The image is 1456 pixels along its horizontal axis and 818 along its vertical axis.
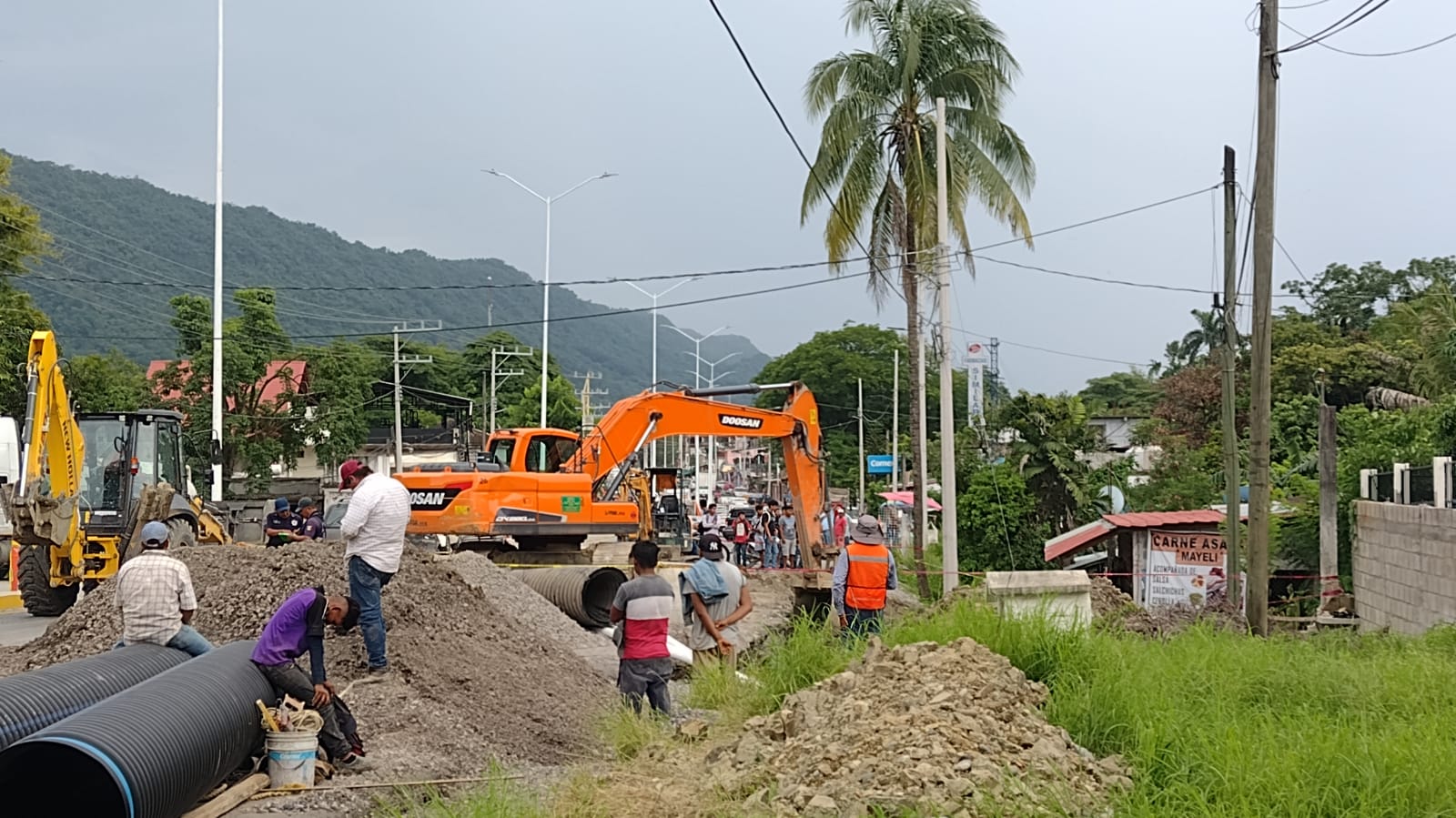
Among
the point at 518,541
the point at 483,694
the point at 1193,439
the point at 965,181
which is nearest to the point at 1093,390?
the point at 1193,439

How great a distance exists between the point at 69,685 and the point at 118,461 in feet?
36.0

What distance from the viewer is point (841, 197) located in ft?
90.3

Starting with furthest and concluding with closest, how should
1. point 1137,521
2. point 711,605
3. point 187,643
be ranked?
point 1137,521 < point 711,605 < point 187,643

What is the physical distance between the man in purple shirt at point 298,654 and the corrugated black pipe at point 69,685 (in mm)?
884

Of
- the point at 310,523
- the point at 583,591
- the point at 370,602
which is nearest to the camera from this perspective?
the point at 370,602

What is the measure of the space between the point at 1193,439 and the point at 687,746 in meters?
40.8

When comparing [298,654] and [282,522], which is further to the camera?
[282,522]

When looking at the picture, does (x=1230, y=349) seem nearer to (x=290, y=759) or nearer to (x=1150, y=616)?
(x=1150, y=616)

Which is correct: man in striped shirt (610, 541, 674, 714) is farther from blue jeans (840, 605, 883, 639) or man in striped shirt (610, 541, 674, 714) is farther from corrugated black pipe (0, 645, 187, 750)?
corrugated black pipe (0, 645, 187, 750)

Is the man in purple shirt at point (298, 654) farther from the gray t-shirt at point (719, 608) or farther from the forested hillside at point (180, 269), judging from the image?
the forested hillside at point (180, 269)

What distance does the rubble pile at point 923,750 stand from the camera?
6.30 m

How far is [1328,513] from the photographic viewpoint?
72.1 feet

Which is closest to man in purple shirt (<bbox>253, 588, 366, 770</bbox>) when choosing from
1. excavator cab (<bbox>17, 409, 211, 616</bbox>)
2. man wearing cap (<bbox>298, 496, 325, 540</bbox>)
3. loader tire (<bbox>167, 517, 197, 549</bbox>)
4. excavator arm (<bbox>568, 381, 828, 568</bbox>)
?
excavator cab (<bbox>17, 409, 211, 616</bbox>)

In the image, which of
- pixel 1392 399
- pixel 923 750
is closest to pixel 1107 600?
pixel 923 750
